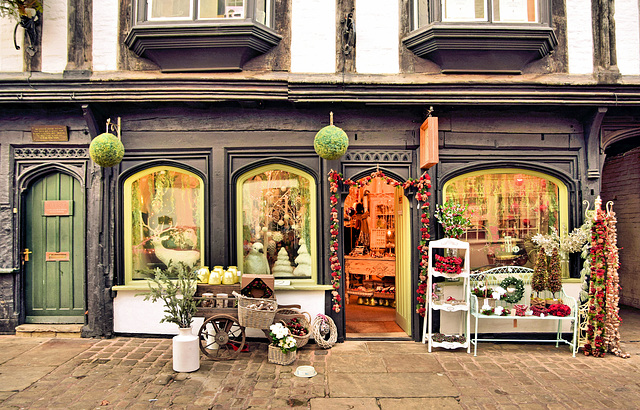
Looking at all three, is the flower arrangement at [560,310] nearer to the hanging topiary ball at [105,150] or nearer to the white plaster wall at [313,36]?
the white plaster wall at [313,36]

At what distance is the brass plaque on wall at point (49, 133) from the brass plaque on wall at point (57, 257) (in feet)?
6.68

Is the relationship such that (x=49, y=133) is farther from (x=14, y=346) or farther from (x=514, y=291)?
(x=514, y=291)

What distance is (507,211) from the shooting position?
7.69m

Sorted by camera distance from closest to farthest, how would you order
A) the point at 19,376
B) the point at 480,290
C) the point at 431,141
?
the point at 19,376, the point at 431,141, the point at 480,290

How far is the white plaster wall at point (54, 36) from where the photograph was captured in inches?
287

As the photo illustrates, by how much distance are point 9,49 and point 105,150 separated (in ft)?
9.55

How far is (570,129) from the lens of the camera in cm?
746

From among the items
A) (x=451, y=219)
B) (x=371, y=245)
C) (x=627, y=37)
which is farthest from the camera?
(x=371, y=245)

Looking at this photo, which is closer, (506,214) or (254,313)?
(254,313)

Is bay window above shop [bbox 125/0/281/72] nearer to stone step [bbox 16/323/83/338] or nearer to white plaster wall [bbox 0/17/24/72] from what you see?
white plaster wall [bbox 0/17/24/72]

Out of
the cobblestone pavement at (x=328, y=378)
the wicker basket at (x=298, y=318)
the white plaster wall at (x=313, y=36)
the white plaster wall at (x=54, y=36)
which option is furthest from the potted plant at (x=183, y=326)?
the white plaster wall at (x=54, y=36)

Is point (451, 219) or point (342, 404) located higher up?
point (451, 219)

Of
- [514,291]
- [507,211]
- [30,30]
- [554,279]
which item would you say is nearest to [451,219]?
[507,211]

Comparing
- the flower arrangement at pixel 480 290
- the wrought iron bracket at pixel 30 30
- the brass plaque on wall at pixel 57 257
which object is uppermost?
the wrought iron bracket at pixel 30 30
